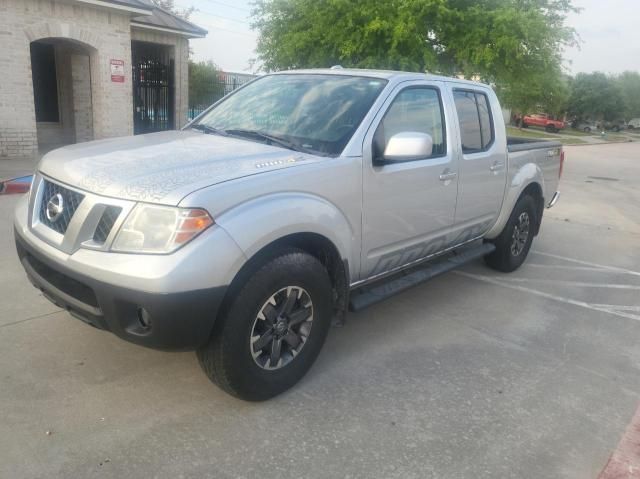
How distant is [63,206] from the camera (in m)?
2.91

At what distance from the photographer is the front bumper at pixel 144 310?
251 centimetres

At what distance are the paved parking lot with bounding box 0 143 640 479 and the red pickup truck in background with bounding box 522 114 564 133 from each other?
4853 cm

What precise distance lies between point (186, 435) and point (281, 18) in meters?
14.3

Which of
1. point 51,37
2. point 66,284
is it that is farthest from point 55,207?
point 51,37

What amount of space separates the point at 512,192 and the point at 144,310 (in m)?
3.88

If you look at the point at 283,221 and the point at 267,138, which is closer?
the point at 283,221

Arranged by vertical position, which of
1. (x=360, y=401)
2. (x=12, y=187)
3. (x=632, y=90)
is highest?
(x=632, y=90)

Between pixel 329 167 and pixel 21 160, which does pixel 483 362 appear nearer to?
pixel 329 167

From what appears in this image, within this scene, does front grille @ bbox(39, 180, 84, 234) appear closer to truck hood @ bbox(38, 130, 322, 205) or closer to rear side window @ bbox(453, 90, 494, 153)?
truck hood @ bbox(38, 130, 322, 205)

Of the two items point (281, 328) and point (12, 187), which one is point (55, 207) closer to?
point (281, 328)

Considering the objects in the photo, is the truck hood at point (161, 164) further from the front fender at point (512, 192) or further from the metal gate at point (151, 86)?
the metal gate at point (151, 86)

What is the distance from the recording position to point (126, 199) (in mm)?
2615

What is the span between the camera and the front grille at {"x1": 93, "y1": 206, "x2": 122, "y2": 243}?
2.64m

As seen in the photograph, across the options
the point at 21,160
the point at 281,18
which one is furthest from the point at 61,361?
the point at 281,18
